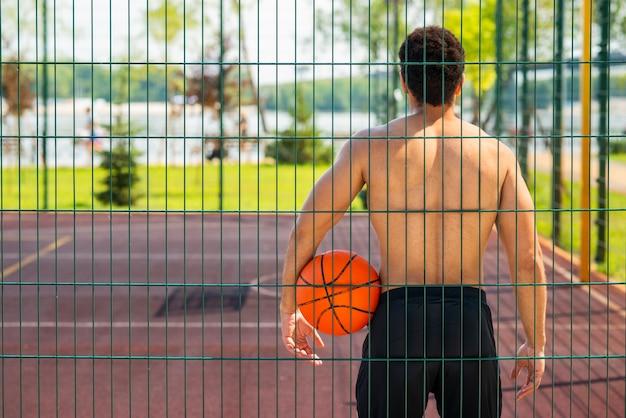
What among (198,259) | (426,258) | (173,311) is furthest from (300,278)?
(198,259)

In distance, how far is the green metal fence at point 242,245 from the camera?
4.07m

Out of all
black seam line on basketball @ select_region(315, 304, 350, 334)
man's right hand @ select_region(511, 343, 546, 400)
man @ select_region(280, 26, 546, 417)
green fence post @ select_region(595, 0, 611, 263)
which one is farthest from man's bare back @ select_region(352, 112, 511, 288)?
green fence post @ select_region(595, 0, 611, 263)

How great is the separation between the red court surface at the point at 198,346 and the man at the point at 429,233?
0.17m

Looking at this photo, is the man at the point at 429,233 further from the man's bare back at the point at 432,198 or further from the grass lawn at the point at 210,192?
the grass lawn at the point at 210,192

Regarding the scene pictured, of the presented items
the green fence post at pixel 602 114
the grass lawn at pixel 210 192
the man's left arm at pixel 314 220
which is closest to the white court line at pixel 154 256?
the grass lawn at pixel 210 192

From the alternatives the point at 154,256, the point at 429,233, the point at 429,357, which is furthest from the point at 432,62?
the point at 154,256

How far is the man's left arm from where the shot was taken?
4.03 meters

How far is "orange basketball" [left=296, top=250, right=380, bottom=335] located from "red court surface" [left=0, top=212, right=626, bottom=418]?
158 mm

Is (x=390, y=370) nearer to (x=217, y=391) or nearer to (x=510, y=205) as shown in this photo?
(x=510, y=205)

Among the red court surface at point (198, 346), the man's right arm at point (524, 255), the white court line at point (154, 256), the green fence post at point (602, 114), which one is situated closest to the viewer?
the man's right arm at point (524, 255)

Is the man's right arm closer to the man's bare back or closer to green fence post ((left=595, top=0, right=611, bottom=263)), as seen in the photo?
the man's bare back

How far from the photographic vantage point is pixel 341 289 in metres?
4.14

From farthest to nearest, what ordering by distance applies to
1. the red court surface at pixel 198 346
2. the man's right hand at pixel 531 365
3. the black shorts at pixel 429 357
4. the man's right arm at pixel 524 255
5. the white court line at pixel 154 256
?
the white court line at pixel 154 256, the red court surface at pixel 198 346, the man's right hand at pixel 531 365, the man's right arm at pixel 524 255, the black shorts at pixel 429 357

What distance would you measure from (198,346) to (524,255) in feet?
16.5
